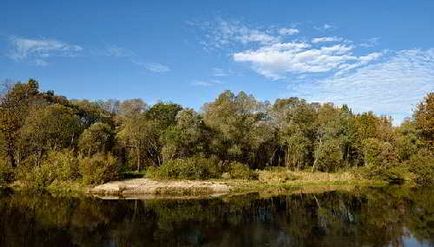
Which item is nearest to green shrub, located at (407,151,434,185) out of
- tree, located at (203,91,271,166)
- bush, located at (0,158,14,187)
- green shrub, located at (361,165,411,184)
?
green shrub, located at (361,165,411,184)

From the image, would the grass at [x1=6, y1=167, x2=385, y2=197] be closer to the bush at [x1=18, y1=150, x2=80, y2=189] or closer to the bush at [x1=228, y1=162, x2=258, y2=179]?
the bush at [x1=18, y1=150, x2=80, y2=189]

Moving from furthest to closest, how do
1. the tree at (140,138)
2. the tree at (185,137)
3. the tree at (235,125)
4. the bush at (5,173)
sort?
the tree at (140,138) → the tree at (235,125) → the tree at (185,137) → the bush at (5,173)

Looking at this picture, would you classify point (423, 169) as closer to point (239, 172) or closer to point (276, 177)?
point (276, 177)

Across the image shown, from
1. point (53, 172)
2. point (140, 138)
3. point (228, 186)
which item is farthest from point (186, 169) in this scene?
point (53, 172)

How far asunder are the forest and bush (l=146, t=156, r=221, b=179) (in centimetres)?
12

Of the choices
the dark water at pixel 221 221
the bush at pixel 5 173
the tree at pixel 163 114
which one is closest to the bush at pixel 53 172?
the bush at pixel 5 173

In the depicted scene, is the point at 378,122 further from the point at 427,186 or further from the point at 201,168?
the point at 201,168

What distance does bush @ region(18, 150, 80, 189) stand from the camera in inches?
2048

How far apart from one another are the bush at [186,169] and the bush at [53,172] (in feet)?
30.2

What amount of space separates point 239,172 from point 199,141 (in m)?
6.98

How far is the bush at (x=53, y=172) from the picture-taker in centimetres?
5203

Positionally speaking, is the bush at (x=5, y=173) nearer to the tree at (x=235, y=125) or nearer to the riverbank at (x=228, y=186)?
the riverbank at (x=228, y=186)

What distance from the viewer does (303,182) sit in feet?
189

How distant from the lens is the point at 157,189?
4969cm
